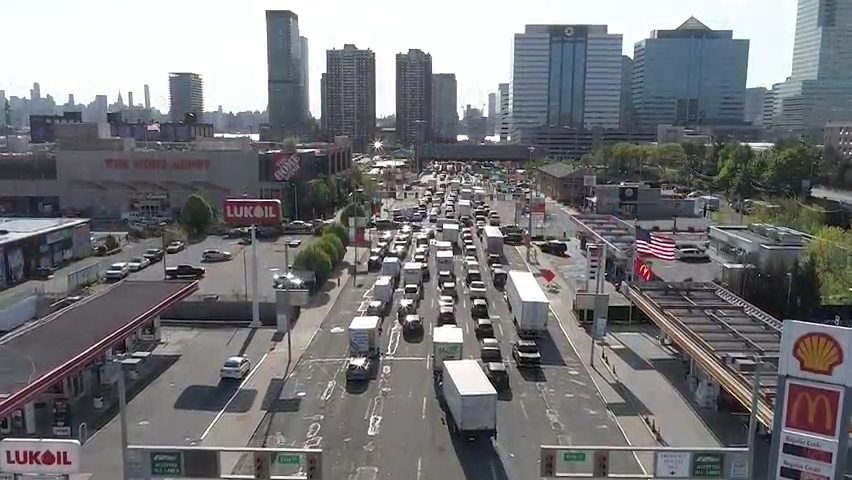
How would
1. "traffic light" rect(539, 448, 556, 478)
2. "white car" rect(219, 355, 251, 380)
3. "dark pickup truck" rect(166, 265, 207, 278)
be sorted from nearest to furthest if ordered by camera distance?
1. "traffic light" rect(539, 448, 556, 478)
2. "white car" rect(219, 355, 251, 380)
3. "dark pickup truck" rect(166, 265, 207, 278)

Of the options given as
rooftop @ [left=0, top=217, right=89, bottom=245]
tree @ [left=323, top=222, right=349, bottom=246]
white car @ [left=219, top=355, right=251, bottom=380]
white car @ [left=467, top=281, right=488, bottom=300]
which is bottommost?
white car @ [left=219, top=355, right=251, bottom=380]

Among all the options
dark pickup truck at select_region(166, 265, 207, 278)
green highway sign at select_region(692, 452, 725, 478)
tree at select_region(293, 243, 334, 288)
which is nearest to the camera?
green highway sign at select_region(692, 452, 725, 478)

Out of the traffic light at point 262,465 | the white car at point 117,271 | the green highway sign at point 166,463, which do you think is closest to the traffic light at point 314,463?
the traffic light at point 262,465

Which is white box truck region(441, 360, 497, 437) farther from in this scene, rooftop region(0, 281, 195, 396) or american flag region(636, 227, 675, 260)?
american flag region(636, 227, 675, 260)

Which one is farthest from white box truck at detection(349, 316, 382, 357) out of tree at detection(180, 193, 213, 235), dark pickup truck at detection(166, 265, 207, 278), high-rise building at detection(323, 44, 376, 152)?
high-rise building at detection(323, 44, 376, 152)

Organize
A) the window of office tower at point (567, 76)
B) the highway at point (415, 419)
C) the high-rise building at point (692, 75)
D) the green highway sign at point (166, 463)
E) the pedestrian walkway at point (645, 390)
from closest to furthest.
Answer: the green highway sign at point (166, 463)
the highway at point (415, 419)
the pedestrian walkway at point (645, 390)
the window of office tower at point (567, 76)
the high-rise building at point (692, 75)

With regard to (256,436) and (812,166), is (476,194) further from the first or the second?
(256,436)

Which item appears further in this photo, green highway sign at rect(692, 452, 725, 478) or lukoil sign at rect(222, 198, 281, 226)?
lukoil sign at rect(222, 198, 281, 226)

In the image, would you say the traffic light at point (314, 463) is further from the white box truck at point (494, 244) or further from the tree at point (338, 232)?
the white box truck at point (494, 244)
